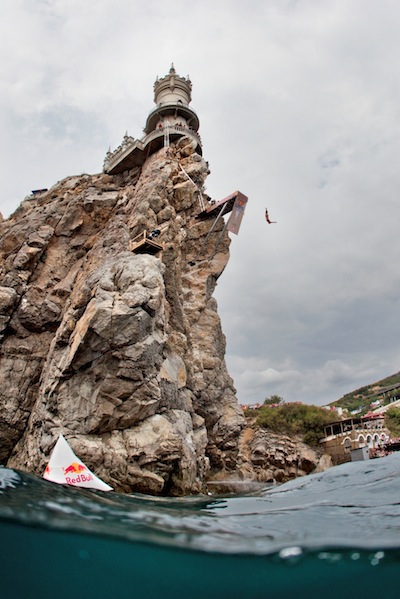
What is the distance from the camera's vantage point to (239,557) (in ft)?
12.2

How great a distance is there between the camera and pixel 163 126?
3375 centimetres

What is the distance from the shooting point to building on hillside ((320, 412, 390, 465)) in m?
31.4

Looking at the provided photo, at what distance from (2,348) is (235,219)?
17.6 m

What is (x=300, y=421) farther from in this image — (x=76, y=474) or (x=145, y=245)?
(x=76, y=474)

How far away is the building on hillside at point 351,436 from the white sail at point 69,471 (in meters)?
28.0

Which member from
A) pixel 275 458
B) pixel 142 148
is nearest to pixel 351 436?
pixel 275 458

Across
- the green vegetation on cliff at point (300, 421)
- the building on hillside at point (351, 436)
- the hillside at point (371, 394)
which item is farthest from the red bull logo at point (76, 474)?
the hillside at point (371, 394)

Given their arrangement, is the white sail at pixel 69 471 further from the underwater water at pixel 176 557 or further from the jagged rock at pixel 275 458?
the jagged rock at pixel 275 458

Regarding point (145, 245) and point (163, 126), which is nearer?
point (145, 245)

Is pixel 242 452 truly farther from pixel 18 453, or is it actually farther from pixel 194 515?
pixel 194 515

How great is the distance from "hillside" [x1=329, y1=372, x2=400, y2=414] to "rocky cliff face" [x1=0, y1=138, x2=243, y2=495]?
7907 centimetres

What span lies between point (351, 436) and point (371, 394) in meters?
89.6

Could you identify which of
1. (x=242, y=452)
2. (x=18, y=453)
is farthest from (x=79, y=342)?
(x=242, y=452)

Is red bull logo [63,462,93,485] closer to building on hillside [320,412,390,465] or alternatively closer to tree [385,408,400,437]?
building on hillside [320,412,390,465]
